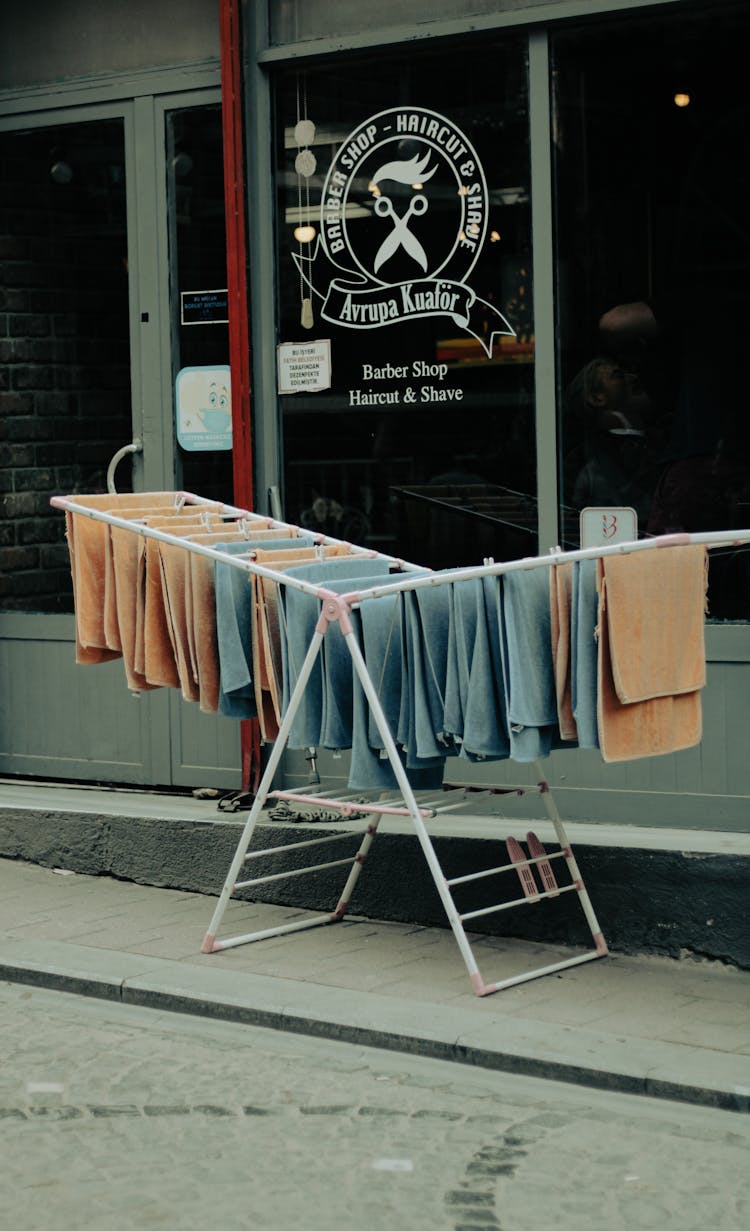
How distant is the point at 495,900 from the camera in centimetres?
691

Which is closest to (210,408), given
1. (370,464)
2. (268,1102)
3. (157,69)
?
(370,464)

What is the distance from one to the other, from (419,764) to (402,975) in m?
0.79

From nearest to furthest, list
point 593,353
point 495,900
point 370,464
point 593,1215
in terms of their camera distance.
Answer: point 593,1215 < point 495,900 < point 593,353 < point 370,464

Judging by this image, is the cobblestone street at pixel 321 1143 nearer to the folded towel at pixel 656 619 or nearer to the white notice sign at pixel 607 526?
the folded towel at pixel 656 619

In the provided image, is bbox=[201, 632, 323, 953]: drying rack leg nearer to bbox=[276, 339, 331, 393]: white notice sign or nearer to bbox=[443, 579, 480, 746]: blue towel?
bbox=[443, 579, 480, 746]: blue towel

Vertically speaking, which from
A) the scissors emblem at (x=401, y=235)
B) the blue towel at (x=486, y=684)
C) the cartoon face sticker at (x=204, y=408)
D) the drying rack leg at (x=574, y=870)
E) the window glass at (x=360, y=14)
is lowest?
the drying rack leg at (x=574, y=870)

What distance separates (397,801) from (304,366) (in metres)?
2.54

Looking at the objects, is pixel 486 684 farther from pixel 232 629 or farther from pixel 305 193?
pixel 305 193

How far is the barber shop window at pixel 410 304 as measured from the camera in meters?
7.72

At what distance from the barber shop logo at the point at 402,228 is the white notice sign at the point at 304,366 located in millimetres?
155

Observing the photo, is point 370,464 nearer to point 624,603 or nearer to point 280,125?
point 280,125

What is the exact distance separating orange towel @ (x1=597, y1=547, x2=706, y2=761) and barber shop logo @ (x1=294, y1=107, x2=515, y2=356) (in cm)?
234

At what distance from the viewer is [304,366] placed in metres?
8.23

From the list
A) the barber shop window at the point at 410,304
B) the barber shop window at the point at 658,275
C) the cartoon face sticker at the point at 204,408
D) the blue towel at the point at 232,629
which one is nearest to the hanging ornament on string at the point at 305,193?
the barber shop window at the point at 410,304
